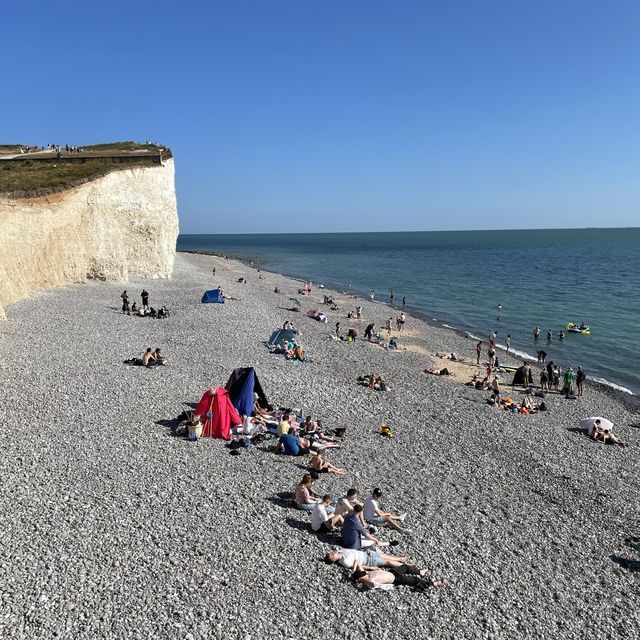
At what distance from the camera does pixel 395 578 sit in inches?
361

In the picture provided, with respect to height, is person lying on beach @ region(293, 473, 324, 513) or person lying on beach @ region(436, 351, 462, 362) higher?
person lying on beach @ region(293, 473, 324, 513)

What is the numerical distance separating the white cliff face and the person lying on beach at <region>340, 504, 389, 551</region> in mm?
19794

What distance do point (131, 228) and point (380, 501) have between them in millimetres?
A: 34004

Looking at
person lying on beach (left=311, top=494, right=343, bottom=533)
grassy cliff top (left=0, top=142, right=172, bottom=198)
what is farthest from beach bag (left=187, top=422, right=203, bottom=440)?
grassy cliff top (left=0, top=142, right=172, bottom=198)

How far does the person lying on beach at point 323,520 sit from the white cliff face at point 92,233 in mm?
19022

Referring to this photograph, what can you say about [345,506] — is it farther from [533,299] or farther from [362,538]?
[533,299]

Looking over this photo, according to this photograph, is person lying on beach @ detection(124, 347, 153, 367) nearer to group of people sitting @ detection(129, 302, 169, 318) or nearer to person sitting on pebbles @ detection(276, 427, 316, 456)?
person sitting on pebbles @ detection(276, 427, 316, 456)

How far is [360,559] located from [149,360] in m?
13.0

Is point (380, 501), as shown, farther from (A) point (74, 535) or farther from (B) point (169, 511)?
(A) point (74, 535)

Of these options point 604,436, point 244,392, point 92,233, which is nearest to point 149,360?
point 244,392

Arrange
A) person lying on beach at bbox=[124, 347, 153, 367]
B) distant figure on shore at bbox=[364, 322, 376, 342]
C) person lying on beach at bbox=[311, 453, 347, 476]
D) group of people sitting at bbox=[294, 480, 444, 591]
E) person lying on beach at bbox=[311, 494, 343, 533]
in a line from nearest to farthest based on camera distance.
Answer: group of people sitting at bbox=[294, 480, 444, 591] → person lying on beach at bbox=[311, 494, 343, 533] → person lying on beach at bbox=[311, 453, 347, 476] → person lying on beach at bbox=[124, 347, 153, 367] → distant figure on shore at bbox=[364, 322, 376, 342]

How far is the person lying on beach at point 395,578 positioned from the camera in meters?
8.89

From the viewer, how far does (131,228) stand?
39812mm

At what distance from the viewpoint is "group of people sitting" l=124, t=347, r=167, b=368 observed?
771 inches
